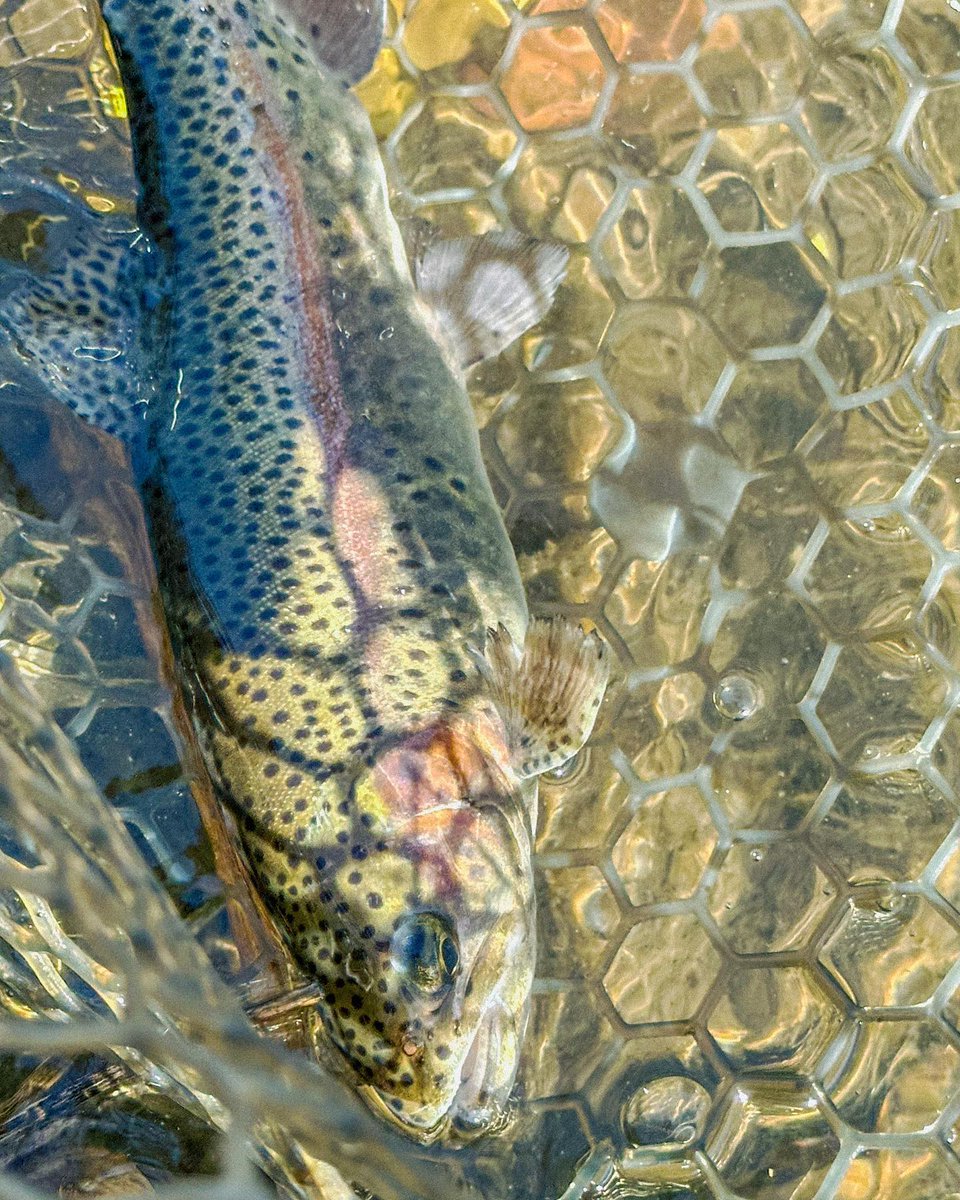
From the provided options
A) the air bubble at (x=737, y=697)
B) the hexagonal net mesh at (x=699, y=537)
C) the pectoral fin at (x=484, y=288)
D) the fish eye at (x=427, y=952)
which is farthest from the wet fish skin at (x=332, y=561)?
the air bubble at (x=737, y=697)

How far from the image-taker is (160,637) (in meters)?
2.80

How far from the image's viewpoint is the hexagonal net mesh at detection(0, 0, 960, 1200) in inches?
113

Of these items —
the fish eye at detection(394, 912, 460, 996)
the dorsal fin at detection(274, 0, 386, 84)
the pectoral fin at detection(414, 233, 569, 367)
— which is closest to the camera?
the fish eye at detection(394, 912, 460, 996)

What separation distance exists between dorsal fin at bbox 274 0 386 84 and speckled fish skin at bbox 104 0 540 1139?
0.16 feet

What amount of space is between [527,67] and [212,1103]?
2375mm

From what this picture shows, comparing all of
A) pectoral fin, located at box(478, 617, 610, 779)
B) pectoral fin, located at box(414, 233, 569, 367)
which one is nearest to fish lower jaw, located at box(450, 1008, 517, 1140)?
pectoral fin, located at box(478, 617, 610, 779)

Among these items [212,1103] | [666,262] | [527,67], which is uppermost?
[527,67]

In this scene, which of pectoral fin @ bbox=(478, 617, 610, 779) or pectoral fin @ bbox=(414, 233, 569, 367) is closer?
pectoral fin @ bbox=(478, 617, 610, 779)

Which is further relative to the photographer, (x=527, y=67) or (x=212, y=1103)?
(x=527, y=67)

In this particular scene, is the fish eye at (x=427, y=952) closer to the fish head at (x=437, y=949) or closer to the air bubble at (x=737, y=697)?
the fish head at (x=437, y=949)

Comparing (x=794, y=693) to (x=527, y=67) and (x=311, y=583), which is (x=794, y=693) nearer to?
(x=311, y=583)

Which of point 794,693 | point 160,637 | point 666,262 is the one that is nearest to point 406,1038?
point 160,637

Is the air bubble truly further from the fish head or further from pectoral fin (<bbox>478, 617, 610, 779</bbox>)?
the fish head

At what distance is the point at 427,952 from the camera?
6.86 ft
